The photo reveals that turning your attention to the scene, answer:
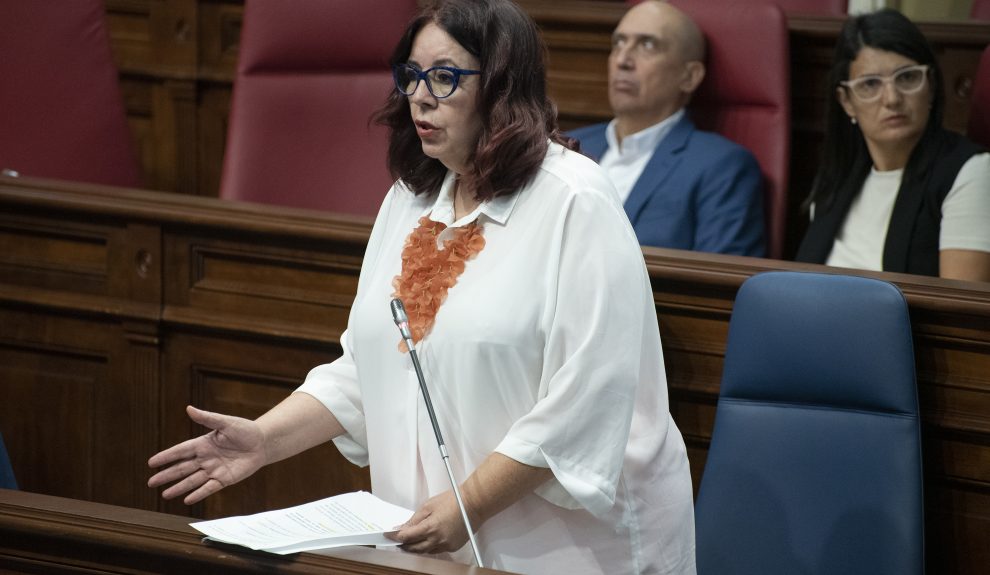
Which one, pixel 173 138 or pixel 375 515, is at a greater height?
pixel 173 138

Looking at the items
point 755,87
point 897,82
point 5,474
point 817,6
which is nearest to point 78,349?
point 5,474

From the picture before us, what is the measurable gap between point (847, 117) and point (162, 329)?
98 centimetres

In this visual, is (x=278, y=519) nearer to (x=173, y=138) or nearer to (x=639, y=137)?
(x=639, y=137)

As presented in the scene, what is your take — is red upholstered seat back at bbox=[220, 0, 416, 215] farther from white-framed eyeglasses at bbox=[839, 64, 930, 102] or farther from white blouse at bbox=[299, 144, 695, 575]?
white blouse at bbox=[299, 144, 695, 575]

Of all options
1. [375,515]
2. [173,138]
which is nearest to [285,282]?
[375,515]

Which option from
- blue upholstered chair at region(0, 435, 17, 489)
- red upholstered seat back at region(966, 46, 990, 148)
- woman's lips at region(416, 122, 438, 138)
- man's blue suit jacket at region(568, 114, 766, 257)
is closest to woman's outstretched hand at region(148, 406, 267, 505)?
blue upholstered chair at region(0, 435, 17, 489)

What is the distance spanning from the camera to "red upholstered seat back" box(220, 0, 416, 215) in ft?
6.34

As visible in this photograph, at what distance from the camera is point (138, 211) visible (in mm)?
1528

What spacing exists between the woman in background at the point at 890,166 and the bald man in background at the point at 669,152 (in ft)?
0.33

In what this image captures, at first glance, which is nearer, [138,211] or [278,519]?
[278,519]

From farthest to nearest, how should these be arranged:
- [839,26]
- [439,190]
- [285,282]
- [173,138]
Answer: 1. [173,138]
2. [839,26]
3. [285,282]
4. [439,190]

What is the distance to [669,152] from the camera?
1837 millimetres

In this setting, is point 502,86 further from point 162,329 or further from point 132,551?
point 162,329

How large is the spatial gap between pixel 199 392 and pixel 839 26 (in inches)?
42.2
